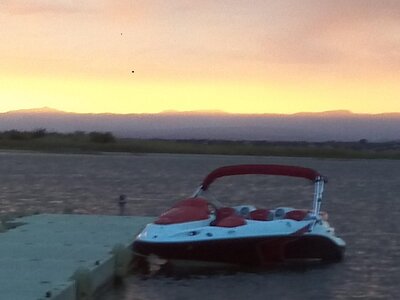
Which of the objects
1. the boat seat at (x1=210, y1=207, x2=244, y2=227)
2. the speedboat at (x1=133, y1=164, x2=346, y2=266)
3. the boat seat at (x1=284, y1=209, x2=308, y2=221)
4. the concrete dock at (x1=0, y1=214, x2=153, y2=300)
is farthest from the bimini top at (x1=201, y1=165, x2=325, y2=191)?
the concrete dock at (x1=0, y1=214, x2=153, y2=300)

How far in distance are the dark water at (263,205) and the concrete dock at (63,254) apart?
61 cm

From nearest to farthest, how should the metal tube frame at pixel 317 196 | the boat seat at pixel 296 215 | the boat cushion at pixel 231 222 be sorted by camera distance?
1. the boat cushion at pixel 231 222
2. the boat seat at pixel 296 215
3. the metal tube frame at pixel 317 196

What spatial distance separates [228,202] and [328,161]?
200ft

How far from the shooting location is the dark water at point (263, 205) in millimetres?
17500

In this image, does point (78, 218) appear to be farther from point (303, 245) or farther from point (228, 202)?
point (228, 202)

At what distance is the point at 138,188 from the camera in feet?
151

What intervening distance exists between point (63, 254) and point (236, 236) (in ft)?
11.0

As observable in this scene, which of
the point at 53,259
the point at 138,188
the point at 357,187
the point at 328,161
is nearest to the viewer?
the point at 53,259

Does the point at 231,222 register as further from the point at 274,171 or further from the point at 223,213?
the point at 274,171

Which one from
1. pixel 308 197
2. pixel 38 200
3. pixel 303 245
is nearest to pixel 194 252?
pixel 303 245

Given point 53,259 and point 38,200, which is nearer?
point 53,259

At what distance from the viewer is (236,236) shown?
18.7 metres

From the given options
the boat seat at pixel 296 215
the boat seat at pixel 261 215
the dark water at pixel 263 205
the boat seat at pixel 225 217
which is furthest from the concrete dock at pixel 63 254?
the boat seat at pixel 296 215

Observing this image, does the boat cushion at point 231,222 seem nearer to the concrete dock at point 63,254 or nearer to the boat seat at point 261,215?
the boat seat at point 261,215
